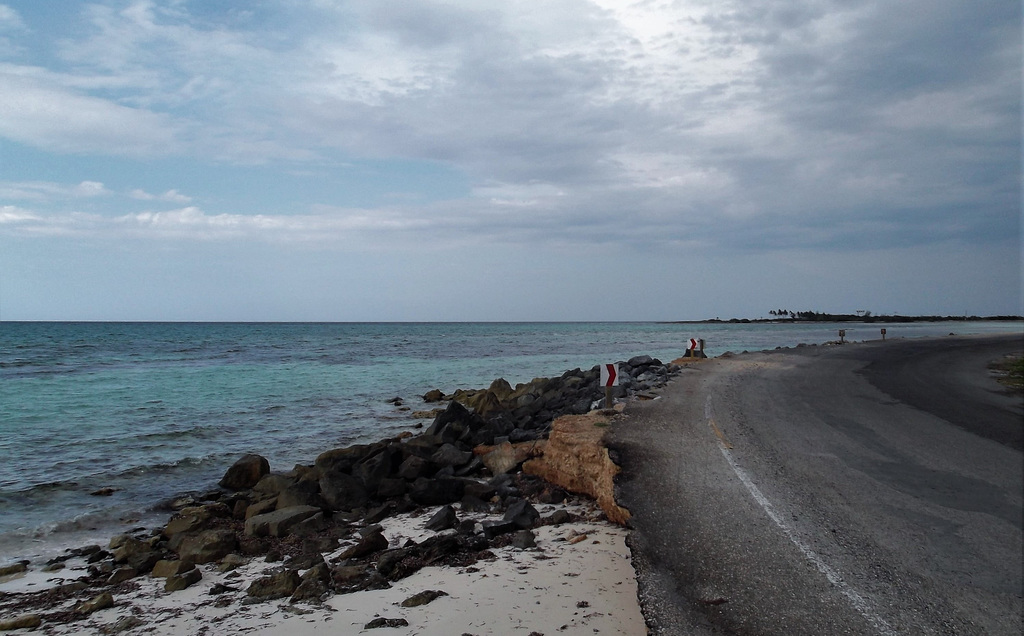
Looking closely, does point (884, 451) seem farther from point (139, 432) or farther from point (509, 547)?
point (139, 432)

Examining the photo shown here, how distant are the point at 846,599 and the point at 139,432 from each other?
53.2ft

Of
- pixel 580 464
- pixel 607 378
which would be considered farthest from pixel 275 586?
pixel 607 378

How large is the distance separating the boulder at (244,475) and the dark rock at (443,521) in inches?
187

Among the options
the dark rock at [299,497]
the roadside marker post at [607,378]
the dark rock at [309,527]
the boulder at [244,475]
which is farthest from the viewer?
the roadside marker post at [607,378]

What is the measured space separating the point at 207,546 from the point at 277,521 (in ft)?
3.28

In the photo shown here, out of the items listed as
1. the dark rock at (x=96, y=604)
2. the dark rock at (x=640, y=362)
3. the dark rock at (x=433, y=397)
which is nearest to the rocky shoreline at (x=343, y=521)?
the dark rock at (x=96, y=604)

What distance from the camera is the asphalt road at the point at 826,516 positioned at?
14.1 feet

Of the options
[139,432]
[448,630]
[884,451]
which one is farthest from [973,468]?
[139,432]

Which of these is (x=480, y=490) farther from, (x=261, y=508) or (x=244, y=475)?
(x=244, y=475)

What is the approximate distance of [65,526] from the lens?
9000mm

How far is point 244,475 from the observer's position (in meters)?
11.1

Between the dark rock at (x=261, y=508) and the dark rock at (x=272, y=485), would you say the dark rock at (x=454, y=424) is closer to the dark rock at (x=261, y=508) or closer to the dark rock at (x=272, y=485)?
the dark rock at (x=272, y=485)

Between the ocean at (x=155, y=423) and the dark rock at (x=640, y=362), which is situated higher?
the dark rock at (x=640, y=362)

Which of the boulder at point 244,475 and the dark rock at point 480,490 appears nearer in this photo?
the dark rock at point 480,490
